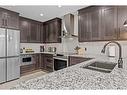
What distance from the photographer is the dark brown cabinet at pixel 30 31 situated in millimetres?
3928

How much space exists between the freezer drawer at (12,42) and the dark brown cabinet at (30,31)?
638mm

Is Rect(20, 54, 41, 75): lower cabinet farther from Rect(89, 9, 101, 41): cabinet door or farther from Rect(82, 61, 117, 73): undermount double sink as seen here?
Rect(82, 61, 117, 73): undermount double sink

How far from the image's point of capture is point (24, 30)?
3979mm

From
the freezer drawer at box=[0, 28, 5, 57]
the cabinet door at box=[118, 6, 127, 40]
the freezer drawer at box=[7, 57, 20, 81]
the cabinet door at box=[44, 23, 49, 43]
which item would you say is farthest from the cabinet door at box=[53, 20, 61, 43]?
the cabinet door at box=[118, 6, 127, 40]

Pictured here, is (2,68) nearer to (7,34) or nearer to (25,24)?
A: (7,34)

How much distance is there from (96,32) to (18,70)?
274 cm

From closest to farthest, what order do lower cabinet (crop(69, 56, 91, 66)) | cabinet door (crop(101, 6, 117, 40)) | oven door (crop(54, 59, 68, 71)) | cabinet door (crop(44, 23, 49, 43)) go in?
cabinet door (crop(101, 6, 117, 40)) < lower cabinet (crop(69, 56, 91, 66)) < oven door (crop(54, 59, 68, 71)) < cabinet door (crop(44, 23, 49, 43))

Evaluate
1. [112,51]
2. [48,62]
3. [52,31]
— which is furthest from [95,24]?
[48,62]

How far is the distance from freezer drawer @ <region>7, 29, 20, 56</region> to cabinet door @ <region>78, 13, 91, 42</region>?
6.79 feet

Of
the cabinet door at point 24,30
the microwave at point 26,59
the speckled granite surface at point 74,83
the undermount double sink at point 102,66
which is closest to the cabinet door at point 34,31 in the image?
the cabinet door at point 24,30

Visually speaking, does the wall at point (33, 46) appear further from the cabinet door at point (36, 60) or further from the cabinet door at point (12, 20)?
the cabinet door at point (12, 20)

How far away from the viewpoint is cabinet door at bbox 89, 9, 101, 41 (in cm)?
276

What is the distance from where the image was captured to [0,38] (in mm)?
2816
